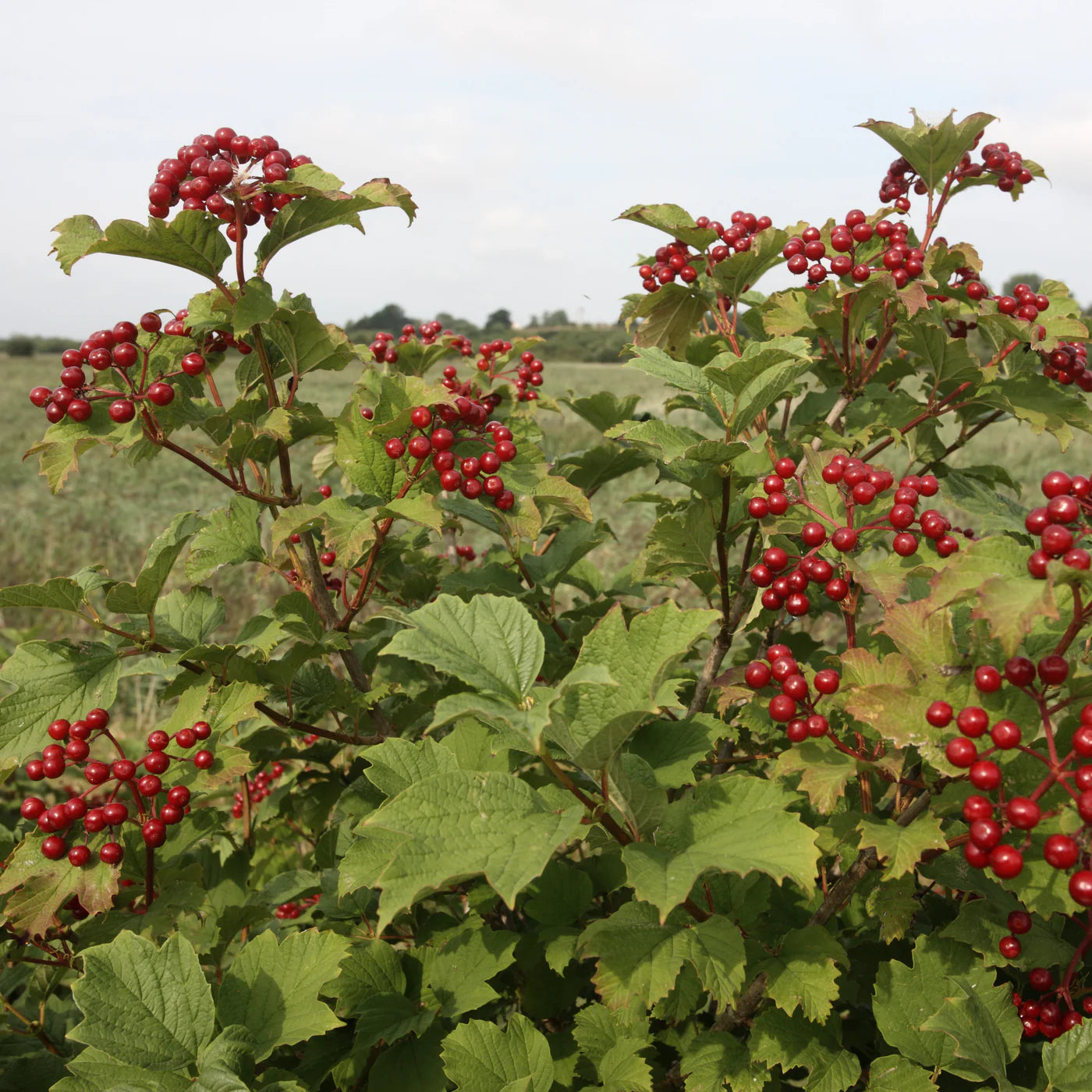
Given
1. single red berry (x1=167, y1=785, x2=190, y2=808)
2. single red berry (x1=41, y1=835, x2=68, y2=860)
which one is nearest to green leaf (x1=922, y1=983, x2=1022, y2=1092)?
single red berry (x1=167, y1=785, x2=190, y2=808)

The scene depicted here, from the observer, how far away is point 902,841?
1.37 meters

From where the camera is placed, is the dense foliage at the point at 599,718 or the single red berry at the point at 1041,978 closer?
the dense foliage at the point at 599,718

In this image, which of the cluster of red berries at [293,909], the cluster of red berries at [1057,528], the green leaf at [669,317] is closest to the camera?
the cluster of red berries at [1057,528]

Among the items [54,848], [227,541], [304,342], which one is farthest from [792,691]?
[54,848]

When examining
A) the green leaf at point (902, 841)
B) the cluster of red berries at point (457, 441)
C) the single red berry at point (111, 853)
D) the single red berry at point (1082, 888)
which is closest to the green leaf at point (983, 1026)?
the green leaf at point (902, 841)

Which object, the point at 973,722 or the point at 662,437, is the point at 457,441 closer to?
the point at 662,437

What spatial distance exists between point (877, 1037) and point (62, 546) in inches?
373

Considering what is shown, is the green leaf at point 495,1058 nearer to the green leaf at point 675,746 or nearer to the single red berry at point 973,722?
the green leaf at point 675,746

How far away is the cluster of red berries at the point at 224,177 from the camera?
6.31 ft

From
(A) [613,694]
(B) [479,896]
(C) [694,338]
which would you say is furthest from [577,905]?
(C) [694,338]

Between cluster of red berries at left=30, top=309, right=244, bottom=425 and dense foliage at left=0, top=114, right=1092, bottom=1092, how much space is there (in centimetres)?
1

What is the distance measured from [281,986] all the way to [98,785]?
69cm

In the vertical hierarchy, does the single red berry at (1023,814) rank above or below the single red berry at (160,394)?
below

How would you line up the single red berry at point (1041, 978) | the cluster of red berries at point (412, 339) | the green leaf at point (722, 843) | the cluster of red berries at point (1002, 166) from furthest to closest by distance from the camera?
the cluster of red berries at point (412, 339) → the cluster of red berries at point (1002, 166) → the single red berry at point (1041, 978) → the green leaf at point (722, 843)
